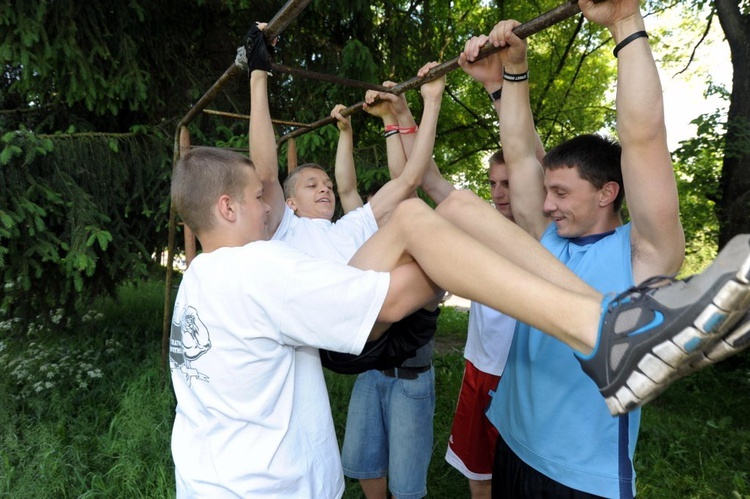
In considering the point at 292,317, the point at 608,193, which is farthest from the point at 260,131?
the point at 608,193

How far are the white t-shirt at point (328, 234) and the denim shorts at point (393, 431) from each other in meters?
0.69

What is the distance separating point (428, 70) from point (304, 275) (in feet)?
4.53

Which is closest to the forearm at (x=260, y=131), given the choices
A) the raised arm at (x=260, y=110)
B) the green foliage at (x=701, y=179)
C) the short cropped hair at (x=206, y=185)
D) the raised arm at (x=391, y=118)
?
the raised arm at (x=260, y=110)

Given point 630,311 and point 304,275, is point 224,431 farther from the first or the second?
point 630,311

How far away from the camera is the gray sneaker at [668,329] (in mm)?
985

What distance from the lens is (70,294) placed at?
5.32 metres

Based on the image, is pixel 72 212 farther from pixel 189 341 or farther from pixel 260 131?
pixel 189 341

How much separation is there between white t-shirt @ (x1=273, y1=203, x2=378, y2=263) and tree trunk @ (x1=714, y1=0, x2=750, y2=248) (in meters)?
4.34

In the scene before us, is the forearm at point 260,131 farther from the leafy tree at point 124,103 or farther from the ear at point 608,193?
the leafy tree at point 124,103

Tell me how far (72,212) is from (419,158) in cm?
299

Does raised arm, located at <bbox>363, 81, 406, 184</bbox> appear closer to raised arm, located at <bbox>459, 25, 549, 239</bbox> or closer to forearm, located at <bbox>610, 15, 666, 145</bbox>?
raised arm, located at <bbox>459, 25, 549, 239</bbox>

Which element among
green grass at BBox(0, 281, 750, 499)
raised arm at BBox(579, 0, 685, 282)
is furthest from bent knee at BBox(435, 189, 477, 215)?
green grass at BBox(0, 281, 750, 499)

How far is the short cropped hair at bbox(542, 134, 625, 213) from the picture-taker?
1731mm

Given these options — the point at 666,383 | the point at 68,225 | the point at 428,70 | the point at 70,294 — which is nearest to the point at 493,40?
the point at 428,70
